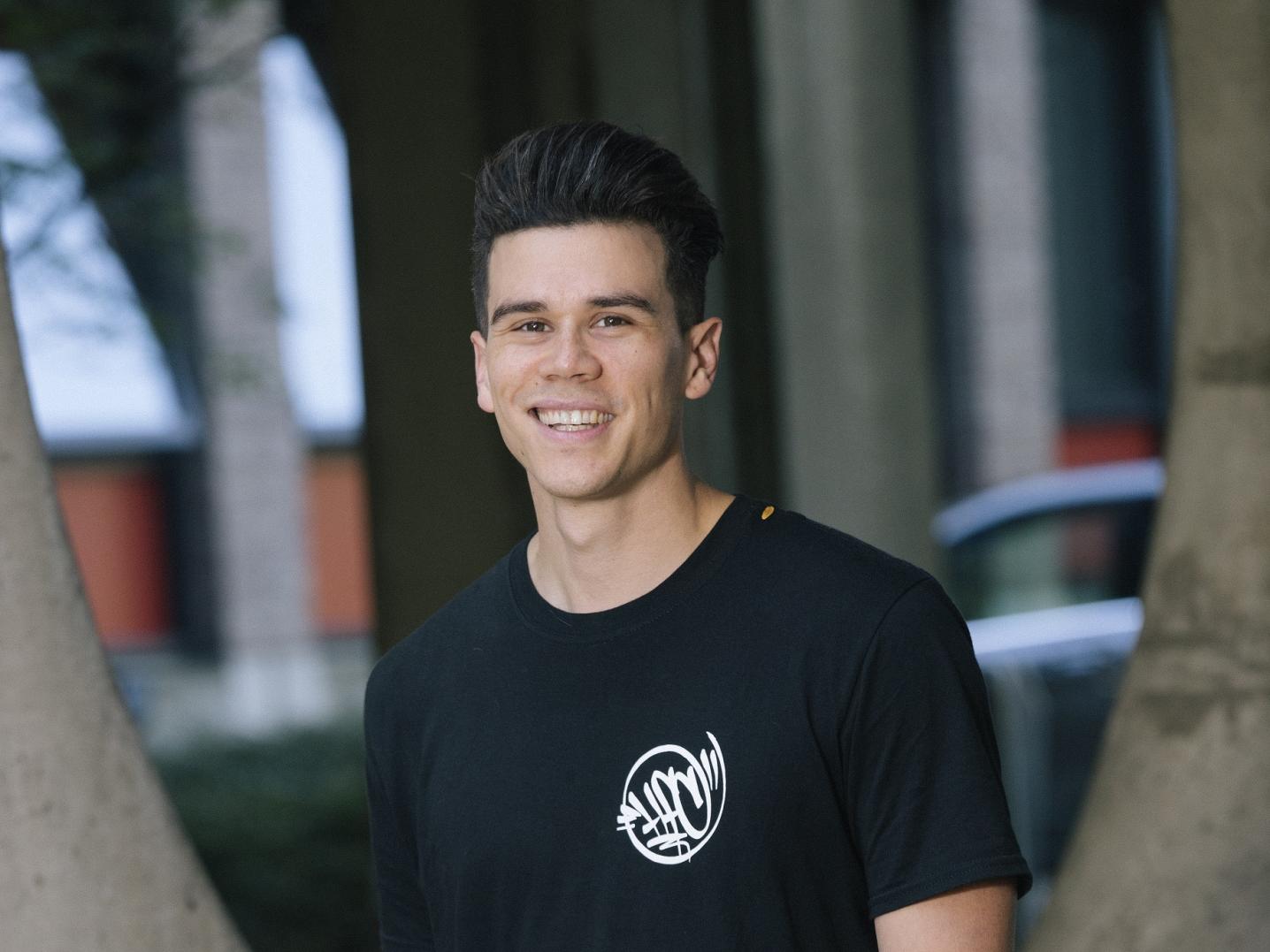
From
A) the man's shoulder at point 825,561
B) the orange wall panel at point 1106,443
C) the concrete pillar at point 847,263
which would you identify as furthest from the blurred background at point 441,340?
the man's shoulder at point 825,561

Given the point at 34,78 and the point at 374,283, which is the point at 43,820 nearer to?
the point at 374,283

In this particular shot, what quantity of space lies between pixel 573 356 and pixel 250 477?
14920mm

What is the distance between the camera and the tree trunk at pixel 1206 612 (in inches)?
117

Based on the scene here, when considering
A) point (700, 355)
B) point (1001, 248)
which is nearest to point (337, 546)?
point (1001, 248)

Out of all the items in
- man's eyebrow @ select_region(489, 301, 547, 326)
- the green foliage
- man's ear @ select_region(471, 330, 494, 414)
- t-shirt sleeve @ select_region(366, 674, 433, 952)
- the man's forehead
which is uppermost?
the man's forehead

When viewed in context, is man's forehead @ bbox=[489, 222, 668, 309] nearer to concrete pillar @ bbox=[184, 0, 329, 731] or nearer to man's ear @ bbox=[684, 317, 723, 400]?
man's ear @ bbox=[684, 317, 723, 400]

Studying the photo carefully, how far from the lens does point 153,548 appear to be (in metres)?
16.8

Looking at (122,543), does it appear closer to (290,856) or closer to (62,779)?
(290,856)

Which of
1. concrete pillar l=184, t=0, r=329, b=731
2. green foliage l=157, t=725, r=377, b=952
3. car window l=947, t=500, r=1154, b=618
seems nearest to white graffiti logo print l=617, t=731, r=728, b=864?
green foliage l=157, t=725, r=377, b=952

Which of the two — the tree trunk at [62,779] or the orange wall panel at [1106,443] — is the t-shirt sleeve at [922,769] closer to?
the tree trunk at [62,779]

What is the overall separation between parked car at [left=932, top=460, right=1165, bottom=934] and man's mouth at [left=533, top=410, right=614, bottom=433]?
443 cm

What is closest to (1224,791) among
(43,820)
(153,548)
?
(43,820)

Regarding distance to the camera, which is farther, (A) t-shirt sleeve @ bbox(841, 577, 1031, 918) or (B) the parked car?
(B) the parked car

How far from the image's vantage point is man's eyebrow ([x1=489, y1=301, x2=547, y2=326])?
6.97 feet
